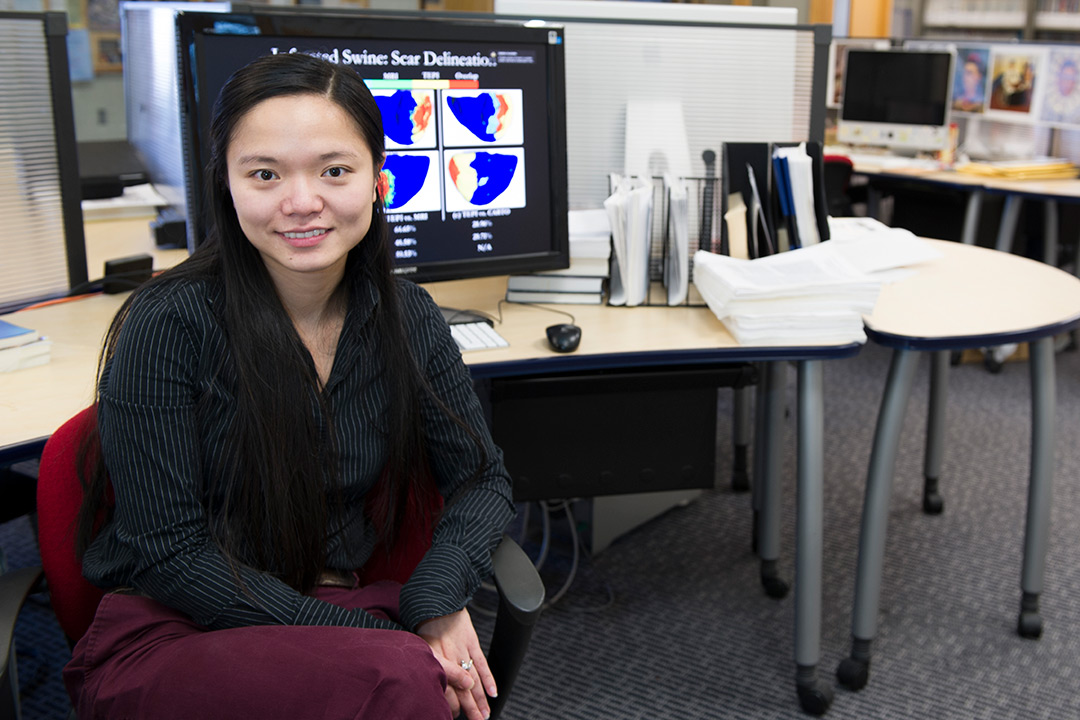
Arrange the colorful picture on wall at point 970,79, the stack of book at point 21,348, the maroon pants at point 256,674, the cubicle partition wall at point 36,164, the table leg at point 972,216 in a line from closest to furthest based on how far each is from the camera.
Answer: the maroon pants at point 256,674 < the stack of book at point 21,348 < the cubicle partition wall at point 36,164 < the table leg at point 972,216 < the colorful picture on wall at point 970,79

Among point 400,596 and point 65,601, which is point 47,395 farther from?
point 400,596

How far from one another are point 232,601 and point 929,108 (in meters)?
3.86

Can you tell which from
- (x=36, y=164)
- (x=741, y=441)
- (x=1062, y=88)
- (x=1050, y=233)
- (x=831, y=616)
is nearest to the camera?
(x=36, y=164)

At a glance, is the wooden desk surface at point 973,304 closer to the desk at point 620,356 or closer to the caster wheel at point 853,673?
the desk at point 620,356

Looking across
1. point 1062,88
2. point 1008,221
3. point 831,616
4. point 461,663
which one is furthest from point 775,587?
point 1062,88

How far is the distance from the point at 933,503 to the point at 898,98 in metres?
2.26

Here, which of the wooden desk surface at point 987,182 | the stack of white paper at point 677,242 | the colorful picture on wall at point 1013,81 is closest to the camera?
the stack of white paper at point 677,242

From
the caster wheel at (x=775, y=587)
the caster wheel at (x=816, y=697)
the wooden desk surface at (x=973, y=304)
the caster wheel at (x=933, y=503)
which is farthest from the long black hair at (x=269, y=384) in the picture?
the caster wheel at (x=933, y=503)

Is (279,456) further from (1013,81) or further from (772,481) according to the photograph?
(1013,81)

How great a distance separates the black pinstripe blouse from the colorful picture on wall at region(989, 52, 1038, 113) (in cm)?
351

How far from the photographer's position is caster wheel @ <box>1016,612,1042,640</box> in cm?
207

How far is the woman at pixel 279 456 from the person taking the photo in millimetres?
1044

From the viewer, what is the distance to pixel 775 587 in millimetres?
2250

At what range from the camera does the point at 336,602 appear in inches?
49.6
